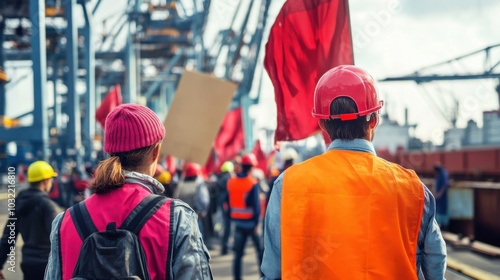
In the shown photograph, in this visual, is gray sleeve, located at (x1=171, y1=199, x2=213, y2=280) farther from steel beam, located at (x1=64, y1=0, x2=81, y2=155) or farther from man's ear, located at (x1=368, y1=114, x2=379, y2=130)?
steel beam, located at (x1=64, y1=0, x2=81, y2=155)

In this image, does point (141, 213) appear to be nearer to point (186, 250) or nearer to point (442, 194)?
point (186, 250)

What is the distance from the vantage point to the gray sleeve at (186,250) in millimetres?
1958

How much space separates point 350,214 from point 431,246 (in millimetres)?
332

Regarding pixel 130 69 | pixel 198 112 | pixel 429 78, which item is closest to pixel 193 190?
pixel 198 112

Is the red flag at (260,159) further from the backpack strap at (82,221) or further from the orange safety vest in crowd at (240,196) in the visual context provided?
the backpack strap at (82,221)

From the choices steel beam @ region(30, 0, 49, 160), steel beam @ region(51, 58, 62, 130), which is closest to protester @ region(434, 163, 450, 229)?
steel beam @ region(30, 0, 49, 160)

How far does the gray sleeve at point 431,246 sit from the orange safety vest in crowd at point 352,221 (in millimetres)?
50

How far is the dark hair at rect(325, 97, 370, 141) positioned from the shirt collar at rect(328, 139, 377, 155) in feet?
0.05

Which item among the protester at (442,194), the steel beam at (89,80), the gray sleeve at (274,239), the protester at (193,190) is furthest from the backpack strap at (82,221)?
the steel beam at (89,80)

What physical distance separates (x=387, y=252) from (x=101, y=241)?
98 cm

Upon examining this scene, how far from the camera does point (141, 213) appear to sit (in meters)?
1.96

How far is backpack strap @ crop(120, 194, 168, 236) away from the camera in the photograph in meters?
1.93

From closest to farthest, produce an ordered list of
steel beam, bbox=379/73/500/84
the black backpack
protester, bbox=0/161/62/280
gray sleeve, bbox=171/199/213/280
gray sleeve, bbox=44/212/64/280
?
the black backpack < gray sleeve, bbox=171/199/213/280 < gray sleeve, bbox=44/212/64/280 < protester, bbox=0/161/62/280 < steel beam, bbox=379/73/500/84

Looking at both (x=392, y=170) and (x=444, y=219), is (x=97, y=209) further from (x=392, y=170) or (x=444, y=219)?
(x=444, y=219)
